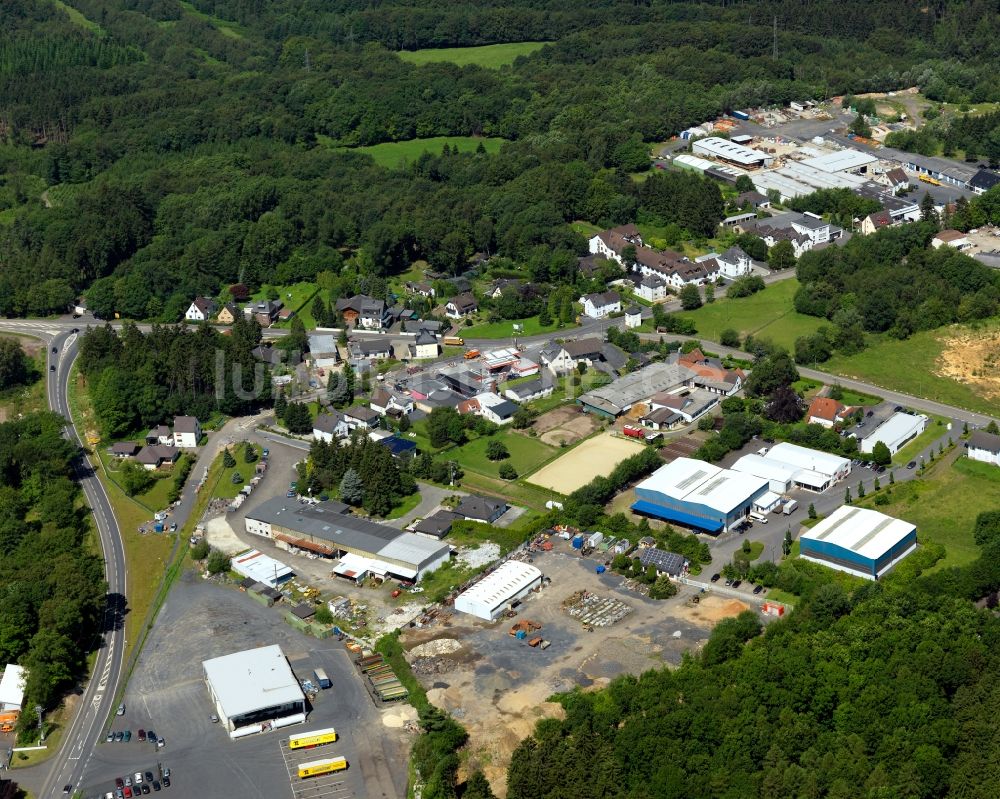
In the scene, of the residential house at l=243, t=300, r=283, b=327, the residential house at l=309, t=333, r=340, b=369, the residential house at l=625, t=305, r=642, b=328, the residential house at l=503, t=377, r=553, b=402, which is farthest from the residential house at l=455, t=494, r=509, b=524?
the residential house at l=243, t=300, r=283, b=327

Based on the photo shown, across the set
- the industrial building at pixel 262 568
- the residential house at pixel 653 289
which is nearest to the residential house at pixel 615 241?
the residential house at pixel 653 289

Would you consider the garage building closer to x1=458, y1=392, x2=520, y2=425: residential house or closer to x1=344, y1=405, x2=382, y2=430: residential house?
x1=458, y1=392, x2=520, y2=425: residential house

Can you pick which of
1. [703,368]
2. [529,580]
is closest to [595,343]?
[703,368]

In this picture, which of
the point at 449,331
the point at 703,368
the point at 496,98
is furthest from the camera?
the point at 496,98

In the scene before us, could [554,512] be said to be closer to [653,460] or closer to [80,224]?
[653,460]

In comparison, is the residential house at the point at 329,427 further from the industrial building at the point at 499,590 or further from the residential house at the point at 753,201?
the residential house at the point at 753,201

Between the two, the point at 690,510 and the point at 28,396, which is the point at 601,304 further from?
the point at 28,396
